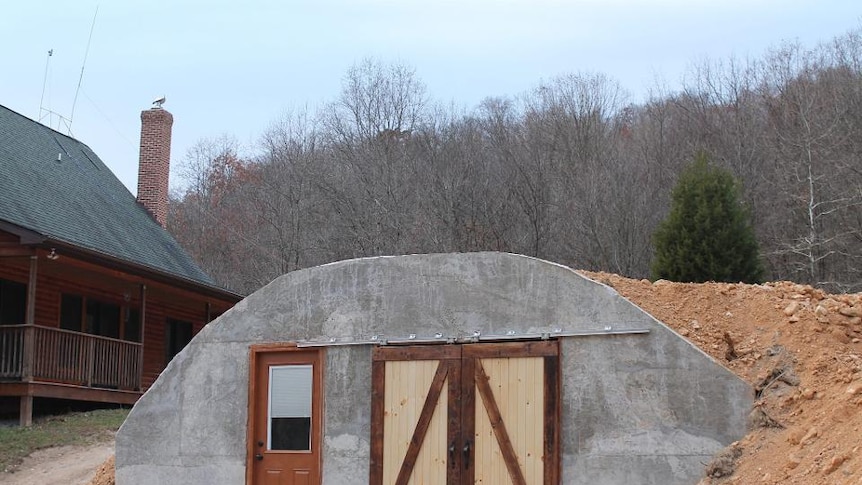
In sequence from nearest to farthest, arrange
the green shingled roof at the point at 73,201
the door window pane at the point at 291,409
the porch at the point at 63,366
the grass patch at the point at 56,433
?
the door window pane at the point at 291,409 < the grass patch at the point at 56,433 < the porch at the point at 63,366 < the green shingled roof at the point at 73,201

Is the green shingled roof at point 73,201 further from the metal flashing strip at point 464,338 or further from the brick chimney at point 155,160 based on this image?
the metal flashing strip at point 464,338

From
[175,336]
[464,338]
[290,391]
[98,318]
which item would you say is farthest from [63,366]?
[464,338]

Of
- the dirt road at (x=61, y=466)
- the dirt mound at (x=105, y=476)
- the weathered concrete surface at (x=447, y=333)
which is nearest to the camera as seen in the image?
the weathered concrete surface at (x=447, y=333)

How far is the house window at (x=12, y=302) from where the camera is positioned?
20.6 metres

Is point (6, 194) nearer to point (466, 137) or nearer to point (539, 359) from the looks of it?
point (539, 359)

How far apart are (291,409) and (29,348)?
344 inches

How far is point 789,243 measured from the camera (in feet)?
93.4

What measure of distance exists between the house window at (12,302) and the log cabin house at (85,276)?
21 millimetres

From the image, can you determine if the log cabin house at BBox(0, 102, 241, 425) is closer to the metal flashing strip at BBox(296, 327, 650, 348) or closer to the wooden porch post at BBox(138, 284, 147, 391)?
the wooden porch post at BBox(138, 284, 147, 391)

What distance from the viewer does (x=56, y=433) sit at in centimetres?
1822

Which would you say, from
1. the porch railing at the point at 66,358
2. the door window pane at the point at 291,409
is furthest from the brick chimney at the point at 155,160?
the door window pane at the point at 291,409

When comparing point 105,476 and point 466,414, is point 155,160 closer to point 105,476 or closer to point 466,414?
point 105,476

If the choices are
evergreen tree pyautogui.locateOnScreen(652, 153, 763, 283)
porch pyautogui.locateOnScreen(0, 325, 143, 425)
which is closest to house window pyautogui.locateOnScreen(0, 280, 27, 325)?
porch pyautogui.locateOnScreen(0, 325, 143, 425)

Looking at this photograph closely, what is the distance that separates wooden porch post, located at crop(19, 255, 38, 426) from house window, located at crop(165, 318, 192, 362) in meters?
6.33
